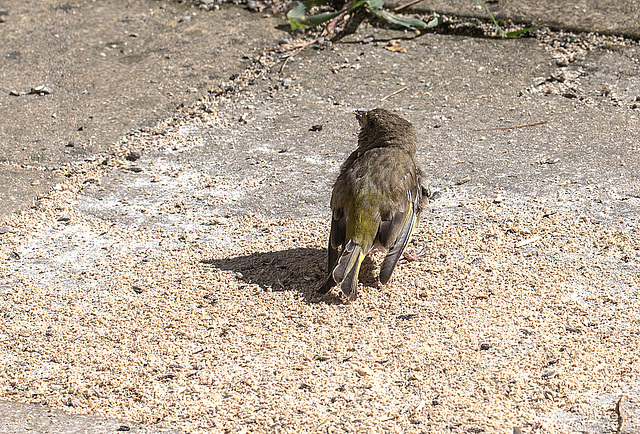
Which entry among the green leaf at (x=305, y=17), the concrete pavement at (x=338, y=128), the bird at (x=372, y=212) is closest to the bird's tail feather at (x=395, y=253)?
the bird at (x=372, y=212)

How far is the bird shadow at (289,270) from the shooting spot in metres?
4.57

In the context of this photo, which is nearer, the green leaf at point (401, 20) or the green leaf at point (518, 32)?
the green leaf at point (518, 32)

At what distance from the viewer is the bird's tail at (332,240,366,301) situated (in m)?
4.30

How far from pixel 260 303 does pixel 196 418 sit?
0.91 metres

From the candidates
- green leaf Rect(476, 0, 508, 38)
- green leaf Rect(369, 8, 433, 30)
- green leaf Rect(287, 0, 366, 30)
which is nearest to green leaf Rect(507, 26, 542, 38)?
green leaf Rect(476, 0, 508, 38)

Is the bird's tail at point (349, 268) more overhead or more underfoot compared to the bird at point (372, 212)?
more underfoot

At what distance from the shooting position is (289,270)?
4.75 m

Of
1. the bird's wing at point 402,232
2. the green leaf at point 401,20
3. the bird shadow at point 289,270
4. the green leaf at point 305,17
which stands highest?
the green leaf at point 401,20

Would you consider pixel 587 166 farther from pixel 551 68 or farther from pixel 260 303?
pixel 260 303

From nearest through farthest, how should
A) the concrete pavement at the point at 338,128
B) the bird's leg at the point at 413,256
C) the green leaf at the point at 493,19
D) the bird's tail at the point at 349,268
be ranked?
the bird's tail at the point at 349,268 < the bird's leg at the point at 413,256 < the concrete pavement at the point at 338,128 < the green leaf at the point at 493,19

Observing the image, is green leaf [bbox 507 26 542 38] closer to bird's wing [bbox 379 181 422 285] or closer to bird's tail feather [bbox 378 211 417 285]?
bird's wing [bbox 379 181 422 285]

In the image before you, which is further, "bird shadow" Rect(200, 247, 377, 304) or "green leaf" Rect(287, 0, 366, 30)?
"green leaf" Rect(287, 0, 366, 30)

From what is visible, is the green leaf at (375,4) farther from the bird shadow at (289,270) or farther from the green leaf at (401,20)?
the bird shadow at (289,270)

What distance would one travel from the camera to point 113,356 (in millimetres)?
4070
